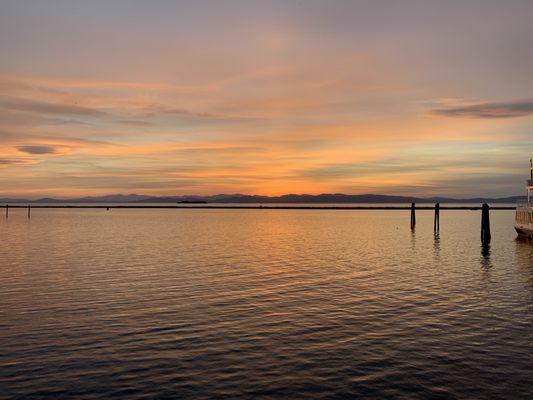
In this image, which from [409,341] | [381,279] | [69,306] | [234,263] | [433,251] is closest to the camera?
[409,341]

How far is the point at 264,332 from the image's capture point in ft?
63.3

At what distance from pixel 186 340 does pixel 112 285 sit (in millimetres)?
13622

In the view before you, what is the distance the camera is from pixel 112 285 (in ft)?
98.5

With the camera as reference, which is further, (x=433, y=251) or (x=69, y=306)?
(x=433, y=251)

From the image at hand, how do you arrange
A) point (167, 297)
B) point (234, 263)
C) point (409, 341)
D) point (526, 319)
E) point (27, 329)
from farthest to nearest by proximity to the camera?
point (234, 263) → point (167, 297) → point (526, 319) → point (27, 329) → point (409, 341)

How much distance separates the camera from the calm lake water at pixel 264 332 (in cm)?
1380

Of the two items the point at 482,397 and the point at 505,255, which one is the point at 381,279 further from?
the point at 505,255

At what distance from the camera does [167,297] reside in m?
26.2

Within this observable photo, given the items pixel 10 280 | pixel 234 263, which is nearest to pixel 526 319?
pixel 234 263

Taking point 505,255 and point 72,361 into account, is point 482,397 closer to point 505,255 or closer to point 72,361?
point 72,361

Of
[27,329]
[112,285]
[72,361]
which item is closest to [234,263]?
[112,285]

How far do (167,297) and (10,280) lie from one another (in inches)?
503

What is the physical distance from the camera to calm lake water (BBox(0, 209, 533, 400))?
45.3 feet

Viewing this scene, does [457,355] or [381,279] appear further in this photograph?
[381,279]
